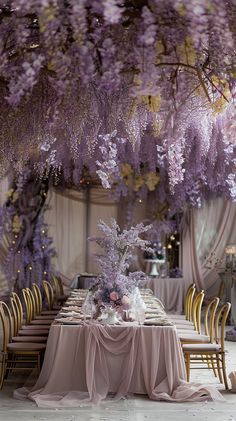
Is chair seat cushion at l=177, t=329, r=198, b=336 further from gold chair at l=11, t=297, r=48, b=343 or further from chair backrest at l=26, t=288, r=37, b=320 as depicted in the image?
chair backrest at l=26, t=288, r=37, b=320

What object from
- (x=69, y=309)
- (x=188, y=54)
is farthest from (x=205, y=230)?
(x=188, y=54)

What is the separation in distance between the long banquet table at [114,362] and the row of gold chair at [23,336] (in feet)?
1.76

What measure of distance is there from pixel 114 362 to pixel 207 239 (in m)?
7.19

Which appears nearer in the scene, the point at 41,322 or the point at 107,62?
the point at 107,62

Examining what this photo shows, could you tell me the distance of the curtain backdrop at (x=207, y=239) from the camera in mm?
12195

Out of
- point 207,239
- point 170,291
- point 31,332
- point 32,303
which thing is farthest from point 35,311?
point 207,239

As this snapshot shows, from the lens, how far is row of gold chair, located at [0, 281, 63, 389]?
5.98 meters

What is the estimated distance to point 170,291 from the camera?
38.1 ft

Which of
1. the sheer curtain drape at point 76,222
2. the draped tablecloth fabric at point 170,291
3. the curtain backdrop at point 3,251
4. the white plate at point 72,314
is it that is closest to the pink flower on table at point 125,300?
the white plate at point 72,314

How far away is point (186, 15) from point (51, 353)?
11.4ft

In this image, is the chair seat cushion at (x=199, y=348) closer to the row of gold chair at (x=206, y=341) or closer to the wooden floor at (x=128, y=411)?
the row of gold chair at (x=206, y=341)

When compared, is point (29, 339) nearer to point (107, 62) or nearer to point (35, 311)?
point (35, 311)

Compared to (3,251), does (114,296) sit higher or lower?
lower

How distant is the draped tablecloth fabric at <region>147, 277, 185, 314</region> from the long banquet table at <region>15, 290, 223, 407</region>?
19.4ft
